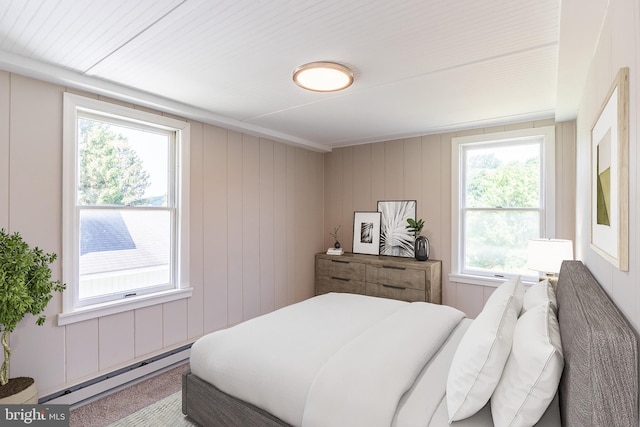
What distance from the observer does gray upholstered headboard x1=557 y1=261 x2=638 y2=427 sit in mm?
908

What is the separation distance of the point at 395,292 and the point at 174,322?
236 cm

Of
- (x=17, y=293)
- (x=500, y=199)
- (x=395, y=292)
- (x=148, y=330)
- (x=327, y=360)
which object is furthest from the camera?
(x=395, y=292)

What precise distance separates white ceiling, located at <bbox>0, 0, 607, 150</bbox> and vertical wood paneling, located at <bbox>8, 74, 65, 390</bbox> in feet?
0.62

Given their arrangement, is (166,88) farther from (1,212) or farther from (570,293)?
(570,293)

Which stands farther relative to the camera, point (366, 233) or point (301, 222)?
point (301, 222)

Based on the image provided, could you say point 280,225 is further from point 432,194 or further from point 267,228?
point 432,194

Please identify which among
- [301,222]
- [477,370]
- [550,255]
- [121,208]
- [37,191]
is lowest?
[477,370]

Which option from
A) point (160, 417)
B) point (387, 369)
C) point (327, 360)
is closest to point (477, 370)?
point (387, 369)

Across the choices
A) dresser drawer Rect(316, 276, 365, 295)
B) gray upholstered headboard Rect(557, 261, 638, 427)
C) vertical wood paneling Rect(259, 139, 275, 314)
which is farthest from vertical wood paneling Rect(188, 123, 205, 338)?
gray upholstered headboard Rect(557, 261, 638, 427)

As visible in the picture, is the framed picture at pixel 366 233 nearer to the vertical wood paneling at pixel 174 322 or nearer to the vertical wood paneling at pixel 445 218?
the vertical wood paneling at pixel 445 218

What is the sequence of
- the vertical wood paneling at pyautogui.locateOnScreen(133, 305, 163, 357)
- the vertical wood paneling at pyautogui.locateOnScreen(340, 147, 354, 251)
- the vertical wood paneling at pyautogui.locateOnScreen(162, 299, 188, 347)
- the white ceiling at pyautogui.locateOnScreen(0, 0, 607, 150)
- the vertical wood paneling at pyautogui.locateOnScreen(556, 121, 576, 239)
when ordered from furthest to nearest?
the vertical wood paneling at pyautogui.locateOnScreen(340, 147, 354, 251)
the vertical wood paneling at pyautogui.locateOnScreen(556, 121, 576, 239)
the vertical wood paneling at pyautogui.locateOnScreen(162, 299, 188, 347)
the vertical wood paneling at pyautogui.locateOnScreen(133, 305, 163, 357)
the white ceiling at pyautogui.locateOnScreen(0, 0, 607, 150)

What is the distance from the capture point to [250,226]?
13.0 ft

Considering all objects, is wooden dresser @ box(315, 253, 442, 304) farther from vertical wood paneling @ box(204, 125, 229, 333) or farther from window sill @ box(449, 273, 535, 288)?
vertical wood paneling @ box(204, 125, 229, 333)

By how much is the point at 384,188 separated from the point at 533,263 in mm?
2054
